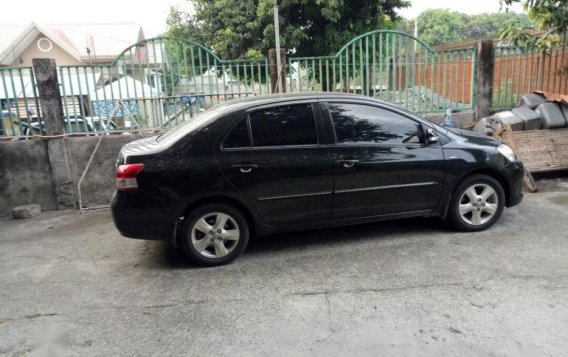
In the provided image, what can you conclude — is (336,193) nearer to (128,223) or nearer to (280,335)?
(280,335)

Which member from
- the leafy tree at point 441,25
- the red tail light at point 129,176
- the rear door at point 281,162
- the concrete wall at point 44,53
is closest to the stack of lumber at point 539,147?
the rear door at point 281,162

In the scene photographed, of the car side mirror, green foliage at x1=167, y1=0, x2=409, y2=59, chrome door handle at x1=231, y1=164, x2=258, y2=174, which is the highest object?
green foliage at x1=167, y1=0, x2=409, y2=59

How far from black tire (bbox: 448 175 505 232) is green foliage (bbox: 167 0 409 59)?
850 centimetres

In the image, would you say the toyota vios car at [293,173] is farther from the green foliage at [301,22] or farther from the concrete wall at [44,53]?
the concrete wall at [44,53]

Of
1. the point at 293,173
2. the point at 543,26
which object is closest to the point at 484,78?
the point at 543,26

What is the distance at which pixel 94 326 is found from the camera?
3.21 meters

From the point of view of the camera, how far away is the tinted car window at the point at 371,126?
4.30m

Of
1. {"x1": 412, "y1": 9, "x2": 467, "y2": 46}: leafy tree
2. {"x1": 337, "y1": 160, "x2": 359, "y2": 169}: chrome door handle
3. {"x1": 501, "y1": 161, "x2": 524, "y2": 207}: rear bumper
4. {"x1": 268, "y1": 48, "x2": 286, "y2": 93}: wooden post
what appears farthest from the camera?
{"x1": 412, "y1": 9, "x2": 467, "y2": 46}: leafy tree

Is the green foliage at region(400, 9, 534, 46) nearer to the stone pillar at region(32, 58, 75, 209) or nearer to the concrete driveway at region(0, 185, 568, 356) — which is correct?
the stone pillar at region(32, 58, 75, 209)

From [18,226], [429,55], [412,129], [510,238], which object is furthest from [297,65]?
[18,226]

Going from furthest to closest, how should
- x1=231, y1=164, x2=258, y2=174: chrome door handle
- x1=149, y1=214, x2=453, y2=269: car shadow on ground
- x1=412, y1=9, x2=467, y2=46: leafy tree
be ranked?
1. x1=412, y1=9, x2=467, y2=46: leafy tree
2. x1=149, y1=214, x2=453, y2=269: car shadow on ground
3. x1=231, y1=164, x2=258, y2=174: chrome door handle

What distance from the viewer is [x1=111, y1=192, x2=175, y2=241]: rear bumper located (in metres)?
3.90

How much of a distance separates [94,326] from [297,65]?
5.01m

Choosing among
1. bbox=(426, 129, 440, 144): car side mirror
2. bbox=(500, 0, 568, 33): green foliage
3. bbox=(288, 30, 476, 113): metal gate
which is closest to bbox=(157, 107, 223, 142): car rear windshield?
bbox=(426, 129, 440, 144): car side mirror
